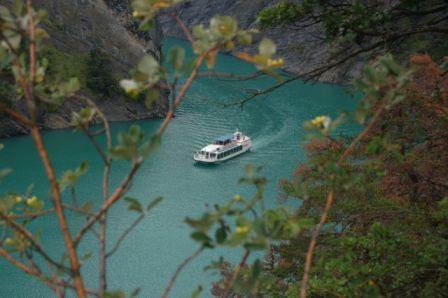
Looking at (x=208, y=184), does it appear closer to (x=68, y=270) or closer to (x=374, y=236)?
(x=374, y=236)

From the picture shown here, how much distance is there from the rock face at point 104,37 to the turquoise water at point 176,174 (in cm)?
127

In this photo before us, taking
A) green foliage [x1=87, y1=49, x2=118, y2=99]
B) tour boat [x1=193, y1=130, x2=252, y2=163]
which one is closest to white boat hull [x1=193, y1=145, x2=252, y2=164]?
tour boat [x1=193, y1=130, x2=252, y2=163]

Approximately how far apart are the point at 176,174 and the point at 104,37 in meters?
15.3

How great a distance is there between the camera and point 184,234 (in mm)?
16297

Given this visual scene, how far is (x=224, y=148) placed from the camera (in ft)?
76.9

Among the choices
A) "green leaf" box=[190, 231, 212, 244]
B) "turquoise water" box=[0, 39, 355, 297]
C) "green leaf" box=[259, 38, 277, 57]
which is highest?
"turquoise water" box=[0, 39, 355, 297]

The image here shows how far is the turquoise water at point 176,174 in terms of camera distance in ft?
46.1

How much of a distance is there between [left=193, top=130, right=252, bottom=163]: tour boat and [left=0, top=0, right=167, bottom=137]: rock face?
6.21 m

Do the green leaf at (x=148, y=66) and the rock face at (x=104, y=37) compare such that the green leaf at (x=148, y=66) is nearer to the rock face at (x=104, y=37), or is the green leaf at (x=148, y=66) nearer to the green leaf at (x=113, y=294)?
the green leaf at (x=113, y=294)

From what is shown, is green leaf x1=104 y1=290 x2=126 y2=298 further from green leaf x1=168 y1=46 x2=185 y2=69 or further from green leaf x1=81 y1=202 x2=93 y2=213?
green leaf x1=168 y1=46 x2=185 y2=69

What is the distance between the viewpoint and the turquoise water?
14039mm

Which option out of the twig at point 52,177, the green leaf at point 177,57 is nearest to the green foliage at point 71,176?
the twig at point 52,177

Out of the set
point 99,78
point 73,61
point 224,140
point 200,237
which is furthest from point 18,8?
point 73,61

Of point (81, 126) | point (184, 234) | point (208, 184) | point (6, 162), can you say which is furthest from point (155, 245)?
point (81, 126)
